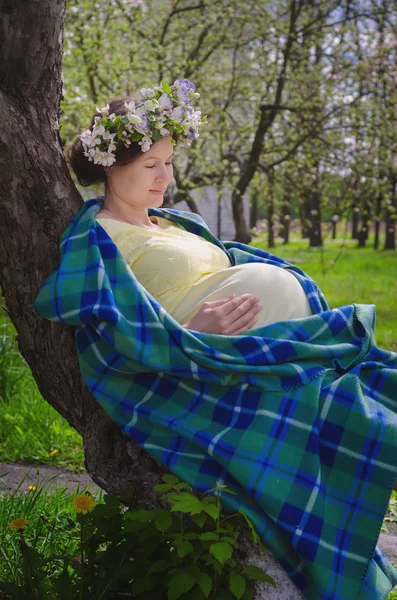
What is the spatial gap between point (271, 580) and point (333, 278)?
27.9 ft

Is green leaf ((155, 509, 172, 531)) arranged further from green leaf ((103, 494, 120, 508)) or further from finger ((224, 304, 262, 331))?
finger ((224, 304, 262, 331))

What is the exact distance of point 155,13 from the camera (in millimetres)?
7625

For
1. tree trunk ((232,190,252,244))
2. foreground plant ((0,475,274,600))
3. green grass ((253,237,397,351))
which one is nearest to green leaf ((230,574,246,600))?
foreground plant ((0,475,274,600))

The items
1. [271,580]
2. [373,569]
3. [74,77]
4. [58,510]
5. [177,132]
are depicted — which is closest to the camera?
[271,580]

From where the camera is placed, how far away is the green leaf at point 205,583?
6.18 feet

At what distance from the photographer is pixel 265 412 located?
6.92ft

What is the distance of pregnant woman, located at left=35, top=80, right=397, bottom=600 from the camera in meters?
2.07

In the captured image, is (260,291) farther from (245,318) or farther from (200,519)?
(200,519)

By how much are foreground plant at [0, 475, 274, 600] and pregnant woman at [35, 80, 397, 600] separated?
12cm

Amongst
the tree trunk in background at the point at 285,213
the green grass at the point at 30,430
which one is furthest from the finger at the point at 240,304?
the tree trunk in background at the point at 285,213

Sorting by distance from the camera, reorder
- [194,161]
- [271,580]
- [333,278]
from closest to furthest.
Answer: [271,580] < [194,161] < [333,278]

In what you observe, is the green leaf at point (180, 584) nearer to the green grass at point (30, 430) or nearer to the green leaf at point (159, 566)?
the green leaf at point (159, 566)

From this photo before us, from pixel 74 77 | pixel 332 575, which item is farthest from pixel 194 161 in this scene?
pixel 332 575

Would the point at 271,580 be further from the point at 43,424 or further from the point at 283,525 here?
the point at 43,424
